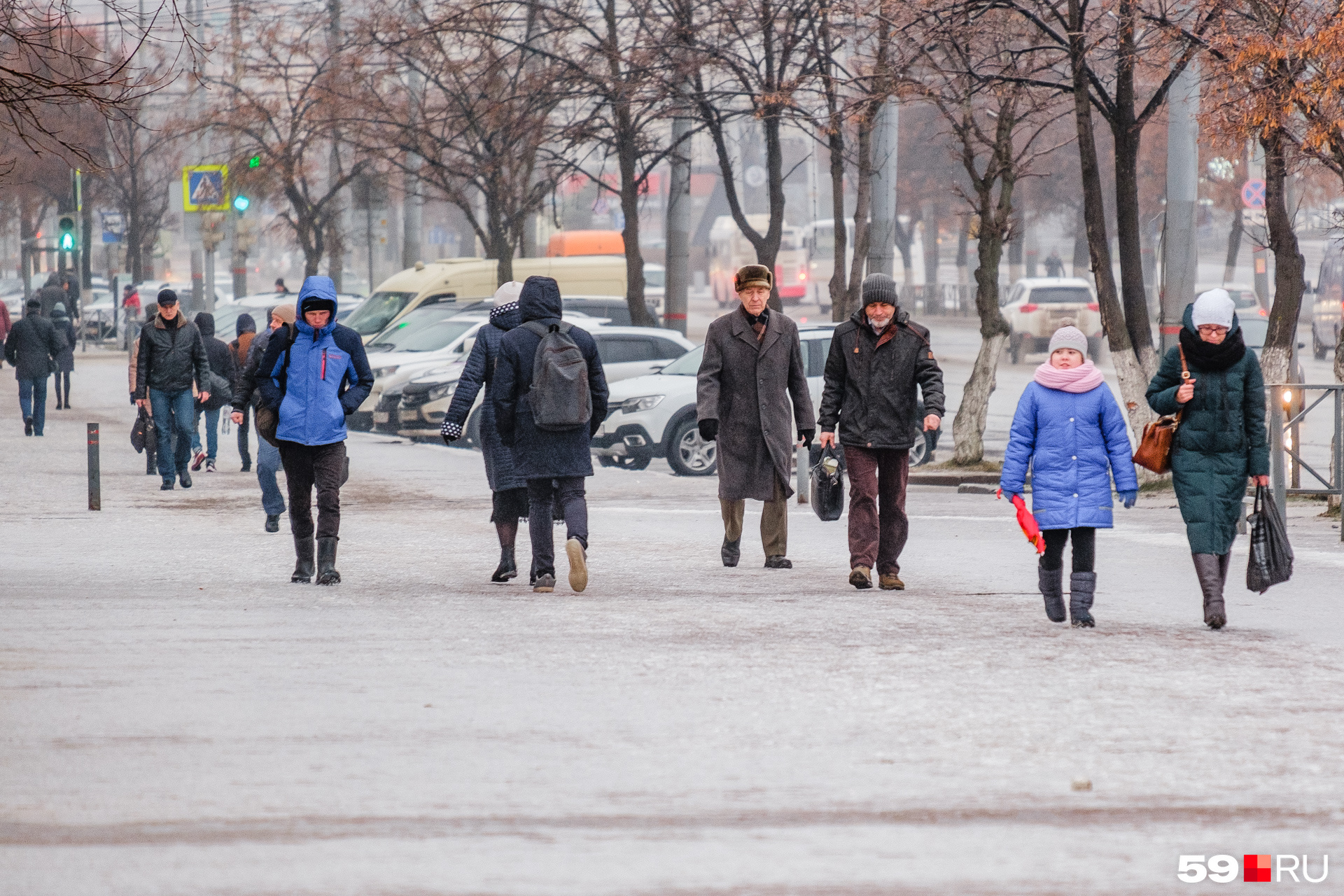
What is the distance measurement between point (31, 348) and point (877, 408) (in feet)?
50.9

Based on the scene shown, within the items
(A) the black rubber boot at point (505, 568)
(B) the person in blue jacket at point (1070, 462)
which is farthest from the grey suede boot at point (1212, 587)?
(A) the black rubber boot at point (505, 568)

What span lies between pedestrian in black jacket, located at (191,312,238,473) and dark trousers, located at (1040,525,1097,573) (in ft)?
35.4

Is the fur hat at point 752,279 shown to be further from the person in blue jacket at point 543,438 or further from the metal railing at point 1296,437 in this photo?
the metal railing at point 1296,437

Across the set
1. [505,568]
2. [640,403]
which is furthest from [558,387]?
[640,403]

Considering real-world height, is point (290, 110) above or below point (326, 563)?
above

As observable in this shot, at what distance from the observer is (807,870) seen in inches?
187

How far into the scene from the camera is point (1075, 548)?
8555mm

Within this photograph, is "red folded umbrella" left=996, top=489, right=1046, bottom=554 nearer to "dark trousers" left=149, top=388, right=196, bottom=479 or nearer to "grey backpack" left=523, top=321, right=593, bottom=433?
"grey backpack" left=523, top=321, right=593, bottom=433

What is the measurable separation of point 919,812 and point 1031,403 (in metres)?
3.55

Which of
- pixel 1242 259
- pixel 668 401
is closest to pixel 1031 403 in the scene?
pixel 668 401

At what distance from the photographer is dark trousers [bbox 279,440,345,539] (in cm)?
1005

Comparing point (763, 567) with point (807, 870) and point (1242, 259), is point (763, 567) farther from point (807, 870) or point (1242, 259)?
point (1242, 259)

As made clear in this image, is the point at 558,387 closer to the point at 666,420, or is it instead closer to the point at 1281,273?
the point at 1281,273

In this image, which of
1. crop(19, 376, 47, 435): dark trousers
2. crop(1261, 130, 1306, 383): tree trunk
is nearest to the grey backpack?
crop(1261, 130, 1306, 383): tree trunk
